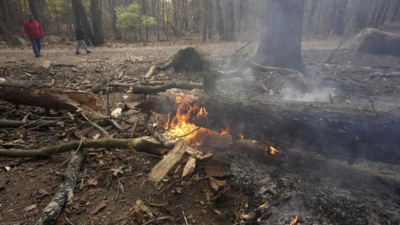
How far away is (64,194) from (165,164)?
155 centimetres

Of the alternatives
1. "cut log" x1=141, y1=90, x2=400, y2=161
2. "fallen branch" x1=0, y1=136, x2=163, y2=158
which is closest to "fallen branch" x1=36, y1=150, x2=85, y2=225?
"fallen branch" x1=0, y1=136, x2=163, y2=158

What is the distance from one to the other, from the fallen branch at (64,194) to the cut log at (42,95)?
3.95 feet

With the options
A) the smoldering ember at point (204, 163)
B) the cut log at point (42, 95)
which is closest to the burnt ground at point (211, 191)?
the smoldering ember at point (204, 163)

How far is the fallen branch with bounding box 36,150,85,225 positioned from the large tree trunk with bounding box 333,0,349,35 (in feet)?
86.9

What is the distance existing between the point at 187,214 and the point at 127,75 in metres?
7.12

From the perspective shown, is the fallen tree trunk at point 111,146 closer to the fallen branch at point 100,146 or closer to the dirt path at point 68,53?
the fallen branch at point 100,146

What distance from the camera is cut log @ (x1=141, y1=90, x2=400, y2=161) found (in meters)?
3.15

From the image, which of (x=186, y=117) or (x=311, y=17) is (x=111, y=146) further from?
(x=311, y=17)

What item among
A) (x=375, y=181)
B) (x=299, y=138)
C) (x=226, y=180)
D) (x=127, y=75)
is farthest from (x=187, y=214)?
(x=127, y=75)

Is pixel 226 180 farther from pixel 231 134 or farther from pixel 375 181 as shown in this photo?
pixel 375 181

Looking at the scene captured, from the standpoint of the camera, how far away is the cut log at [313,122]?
3.15 metres

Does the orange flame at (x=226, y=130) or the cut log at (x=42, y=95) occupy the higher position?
the cut log at (x=42, y=95)

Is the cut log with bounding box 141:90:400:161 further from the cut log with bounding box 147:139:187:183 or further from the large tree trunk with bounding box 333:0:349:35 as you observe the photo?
the large tree trunk with bounding box 333:0:349:35

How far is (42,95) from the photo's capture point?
4.19 meters
